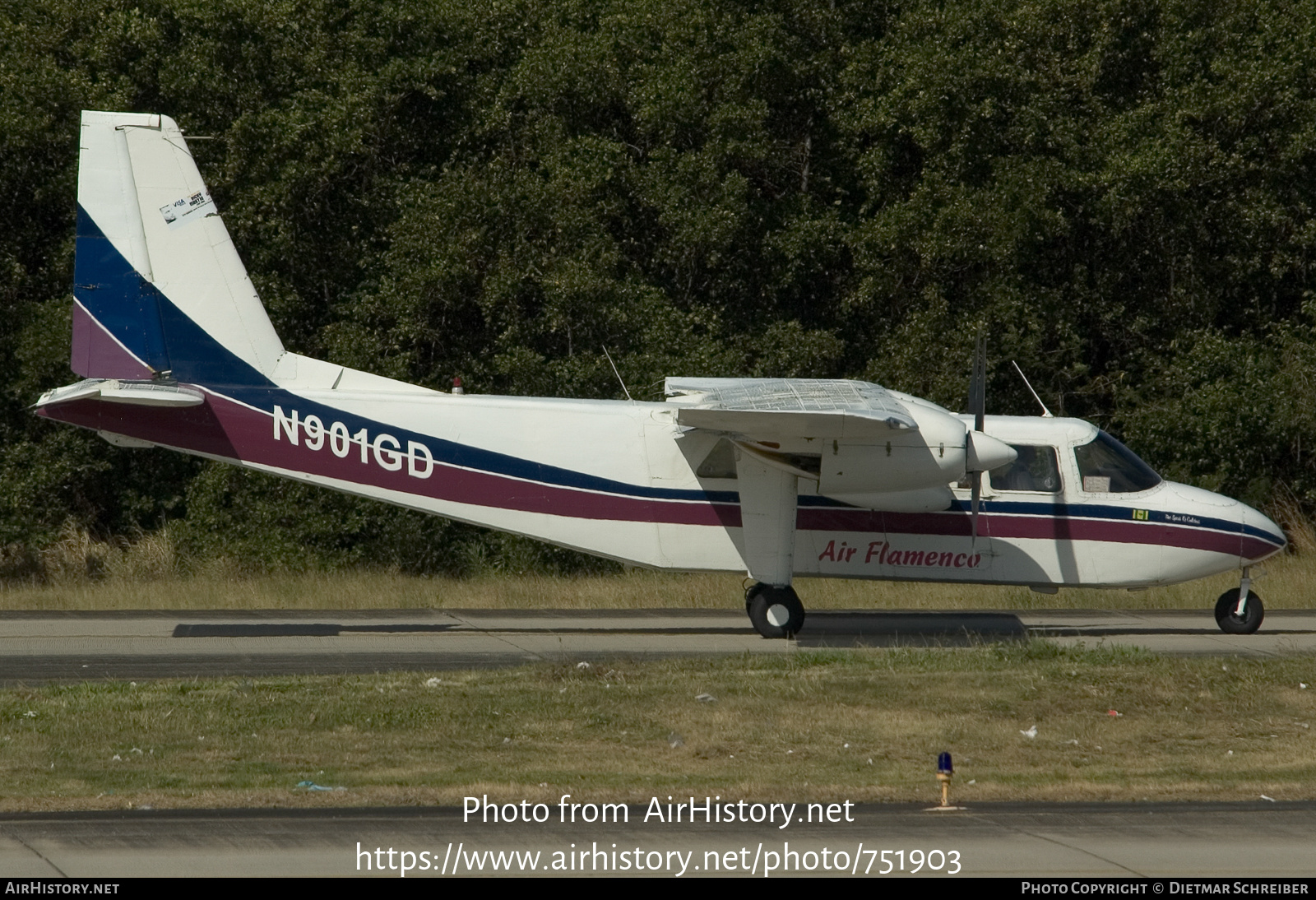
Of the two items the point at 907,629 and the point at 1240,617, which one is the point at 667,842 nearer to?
the point at 907,629

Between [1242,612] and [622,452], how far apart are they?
841 centimetres

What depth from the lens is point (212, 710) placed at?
1298 cm

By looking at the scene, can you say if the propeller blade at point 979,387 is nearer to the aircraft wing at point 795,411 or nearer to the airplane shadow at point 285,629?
the aircraft wing at point 795,411

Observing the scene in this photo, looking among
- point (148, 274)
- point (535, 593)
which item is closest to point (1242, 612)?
point (535, 593)

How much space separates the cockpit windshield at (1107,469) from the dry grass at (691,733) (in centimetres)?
318

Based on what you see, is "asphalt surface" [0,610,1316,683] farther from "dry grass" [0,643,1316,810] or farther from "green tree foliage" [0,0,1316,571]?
"green tree foliage" [0,0,1316,571]

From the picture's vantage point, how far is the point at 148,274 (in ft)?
56.7

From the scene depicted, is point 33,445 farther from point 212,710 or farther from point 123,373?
point 212,710

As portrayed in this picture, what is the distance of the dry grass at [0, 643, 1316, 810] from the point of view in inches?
411

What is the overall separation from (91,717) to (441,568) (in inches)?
542

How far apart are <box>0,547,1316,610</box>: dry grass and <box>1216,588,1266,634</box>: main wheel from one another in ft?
10.8

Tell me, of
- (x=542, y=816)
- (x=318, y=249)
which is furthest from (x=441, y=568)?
(x=542, y=816)
